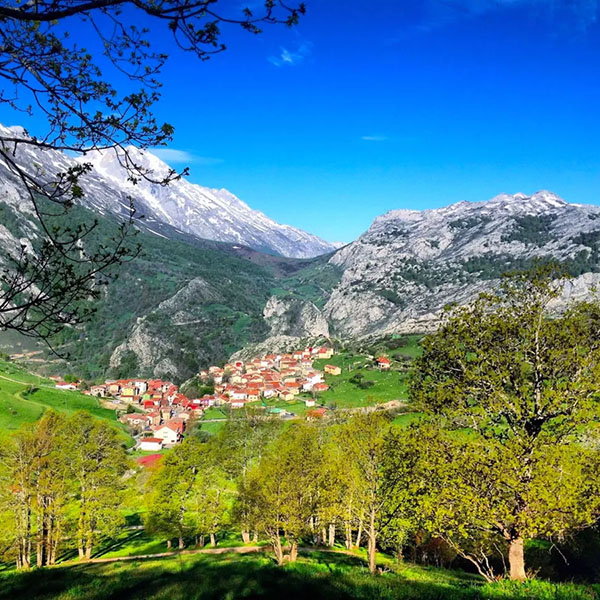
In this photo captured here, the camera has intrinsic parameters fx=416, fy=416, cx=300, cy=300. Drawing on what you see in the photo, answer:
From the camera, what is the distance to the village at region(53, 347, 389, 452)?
341 ft

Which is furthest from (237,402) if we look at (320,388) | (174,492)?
(174,492)

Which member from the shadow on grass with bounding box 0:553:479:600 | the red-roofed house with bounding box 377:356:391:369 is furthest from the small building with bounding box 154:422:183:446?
the shadow on grass with bounding box 0:553:479:600

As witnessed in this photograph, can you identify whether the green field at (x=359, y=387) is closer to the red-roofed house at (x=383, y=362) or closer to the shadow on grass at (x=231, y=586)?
the red-roofed house at (x=383, y=362)

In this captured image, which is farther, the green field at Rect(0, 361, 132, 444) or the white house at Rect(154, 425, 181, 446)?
the white house at Rect(154, 425, 181, 446)

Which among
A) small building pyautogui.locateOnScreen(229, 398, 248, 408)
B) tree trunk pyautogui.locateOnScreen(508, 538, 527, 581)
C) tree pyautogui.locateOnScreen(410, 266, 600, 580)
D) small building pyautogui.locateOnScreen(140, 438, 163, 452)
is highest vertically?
tree pyautogui.locateOnScreen(410, 266, 600, 580)

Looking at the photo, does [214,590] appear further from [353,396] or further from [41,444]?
[353,396]

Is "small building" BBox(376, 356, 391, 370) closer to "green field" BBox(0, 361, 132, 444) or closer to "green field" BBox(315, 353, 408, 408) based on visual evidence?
"green field" BBox(315, 353, 408, 408)

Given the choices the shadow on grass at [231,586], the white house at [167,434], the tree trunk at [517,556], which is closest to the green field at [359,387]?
the white house at [167,434]

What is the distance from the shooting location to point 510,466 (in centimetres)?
1318

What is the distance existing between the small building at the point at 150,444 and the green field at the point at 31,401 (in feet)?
11.0

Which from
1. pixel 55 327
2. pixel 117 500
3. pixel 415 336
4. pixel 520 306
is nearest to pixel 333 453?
pixel 117 500

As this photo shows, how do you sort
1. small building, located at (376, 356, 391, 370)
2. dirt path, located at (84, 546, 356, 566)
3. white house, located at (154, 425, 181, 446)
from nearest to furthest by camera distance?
dirt path, located at (84, 546, 356, 566) < white house, located at (154, 425, 181, 446) < small building, located at (376, 356, 391, 370)

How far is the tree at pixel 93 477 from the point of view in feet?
106

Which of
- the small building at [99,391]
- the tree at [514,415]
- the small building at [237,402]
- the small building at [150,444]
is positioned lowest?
the small building at [150,444]
